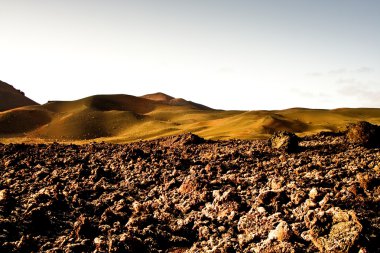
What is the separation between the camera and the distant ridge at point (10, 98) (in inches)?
5498

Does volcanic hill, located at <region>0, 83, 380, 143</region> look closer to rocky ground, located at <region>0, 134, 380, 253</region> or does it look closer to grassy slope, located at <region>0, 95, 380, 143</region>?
grassy slope, located at <region>0, 95, 380, 143</region>

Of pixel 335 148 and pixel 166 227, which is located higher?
pixel 335 148

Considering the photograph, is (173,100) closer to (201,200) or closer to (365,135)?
(365,135)

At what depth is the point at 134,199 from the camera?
41.6ft

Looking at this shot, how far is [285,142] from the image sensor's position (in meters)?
20.0

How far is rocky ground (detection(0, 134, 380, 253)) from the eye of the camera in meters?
8.13

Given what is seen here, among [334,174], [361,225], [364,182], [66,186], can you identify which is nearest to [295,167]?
[334,174]

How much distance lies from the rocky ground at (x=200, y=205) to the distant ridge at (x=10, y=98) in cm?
13422

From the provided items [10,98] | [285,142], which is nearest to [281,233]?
[285,142]

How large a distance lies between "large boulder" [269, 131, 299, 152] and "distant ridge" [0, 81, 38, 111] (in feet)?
439

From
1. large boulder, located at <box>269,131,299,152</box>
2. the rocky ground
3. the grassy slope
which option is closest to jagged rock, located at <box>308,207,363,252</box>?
the rocky ground

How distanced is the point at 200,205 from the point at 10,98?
507 ft

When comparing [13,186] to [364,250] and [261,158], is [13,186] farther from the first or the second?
[364,250]

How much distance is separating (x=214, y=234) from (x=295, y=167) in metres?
7.29
